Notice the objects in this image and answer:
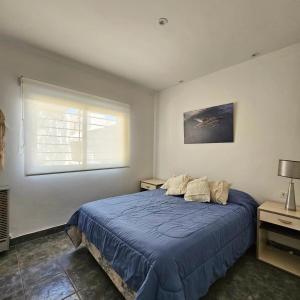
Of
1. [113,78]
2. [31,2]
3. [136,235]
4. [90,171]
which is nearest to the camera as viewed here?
[136,235]

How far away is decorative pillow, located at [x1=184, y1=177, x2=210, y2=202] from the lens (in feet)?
8.47

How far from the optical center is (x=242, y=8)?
1710 millimetres

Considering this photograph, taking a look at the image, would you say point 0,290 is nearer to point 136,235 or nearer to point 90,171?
point 136,235

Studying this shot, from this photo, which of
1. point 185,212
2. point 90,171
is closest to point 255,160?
point 185,212

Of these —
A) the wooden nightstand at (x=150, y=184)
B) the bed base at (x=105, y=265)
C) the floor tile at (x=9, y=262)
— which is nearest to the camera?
the bed base at (x=105, y=265)

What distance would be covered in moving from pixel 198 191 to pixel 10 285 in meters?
2.37

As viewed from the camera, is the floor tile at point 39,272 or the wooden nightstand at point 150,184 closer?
the floor tile at point 39,272

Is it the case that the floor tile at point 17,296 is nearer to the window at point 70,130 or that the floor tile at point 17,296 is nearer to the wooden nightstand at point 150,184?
the window at point 70,130

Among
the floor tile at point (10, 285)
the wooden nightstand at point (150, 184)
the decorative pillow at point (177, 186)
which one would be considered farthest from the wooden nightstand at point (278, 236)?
the floor tile at point (10, 285)

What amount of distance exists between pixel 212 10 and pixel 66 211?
3.25 m

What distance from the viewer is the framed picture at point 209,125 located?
114 inches

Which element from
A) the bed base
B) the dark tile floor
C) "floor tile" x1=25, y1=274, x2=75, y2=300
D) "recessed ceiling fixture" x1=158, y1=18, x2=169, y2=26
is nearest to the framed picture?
"recessed ceiling fixture" x1=158, y1=18, x2=169, y2=26

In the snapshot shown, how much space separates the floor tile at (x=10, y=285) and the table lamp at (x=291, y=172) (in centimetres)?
296

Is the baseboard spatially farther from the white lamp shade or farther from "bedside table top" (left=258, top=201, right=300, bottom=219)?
the white lamp shade
